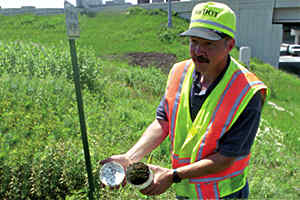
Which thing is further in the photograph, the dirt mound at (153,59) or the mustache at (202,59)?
the dirt mound at (153,59)

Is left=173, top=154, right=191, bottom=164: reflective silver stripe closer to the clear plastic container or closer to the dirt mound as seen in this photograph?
the clear plastic container

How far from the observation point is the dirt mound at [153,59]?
1440 cm

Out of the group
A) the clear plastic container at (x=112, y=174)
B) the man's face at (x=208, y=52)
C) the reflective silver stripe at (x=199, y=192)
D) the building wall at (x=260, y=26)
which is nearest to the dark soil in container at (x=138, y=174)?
the clear plastic container at (x=112, y=174)

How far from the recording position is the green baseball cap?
1.70 m

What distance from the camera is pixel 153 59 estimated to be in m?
15.7

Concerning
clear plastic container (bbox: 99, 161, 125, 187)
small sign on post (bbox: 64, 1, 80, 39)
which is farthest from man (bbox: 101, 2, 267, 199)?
small sign on post (bbox: 64, 1, 80, 39)

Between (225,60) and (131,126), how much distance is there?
3304mm

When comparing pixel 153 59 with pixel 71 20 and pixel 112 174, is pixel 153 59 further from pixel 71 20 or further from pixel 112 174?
pixel 112 174

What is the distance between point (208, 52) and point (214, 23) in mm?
173

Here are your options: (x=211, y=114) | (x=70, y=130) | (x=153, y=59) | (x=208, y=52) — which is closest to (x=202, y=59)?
(x=208, y=52)

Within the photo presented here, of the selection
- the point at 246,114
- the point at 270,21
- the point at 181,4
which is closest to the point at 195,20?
the point at 246,114

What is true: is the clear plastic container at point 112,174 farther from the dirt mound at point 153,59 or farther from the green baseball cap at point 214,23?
the dirt mound at point 153,59

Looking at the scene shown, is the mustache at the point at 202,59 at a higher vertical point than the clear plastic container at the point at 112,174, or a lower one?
higher

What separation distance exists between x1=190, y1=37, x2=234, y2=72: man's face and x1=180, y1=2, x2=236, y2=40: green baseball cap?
6 centimetres
